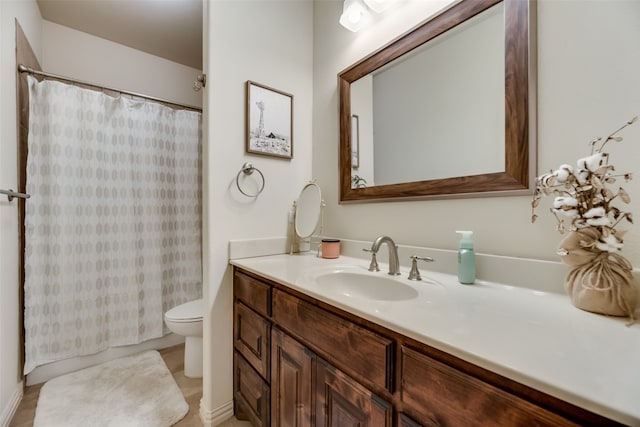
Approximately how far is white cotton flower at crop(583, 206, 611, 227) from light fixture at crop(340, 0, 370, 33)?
1.29 meters

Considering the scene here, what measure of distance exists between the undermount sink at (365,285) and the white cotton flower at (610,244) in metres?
0.48

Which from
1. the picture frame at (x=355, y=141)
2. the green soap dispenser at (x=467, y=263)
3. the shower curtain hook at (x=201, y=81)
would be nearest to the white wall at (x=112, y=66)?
the shower curtain hook at (x=201, y=81)

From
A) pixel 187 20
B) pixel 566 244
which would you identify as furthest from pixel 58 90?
pixel 566 244

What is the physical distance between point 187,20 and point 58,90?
3.14 ft

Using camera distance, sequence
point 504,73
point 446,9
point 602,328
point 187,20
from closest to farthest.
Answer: point 602,328 → point 504,73 → point 446,9 → point 187,20

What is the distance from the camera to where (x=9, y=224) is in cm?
138

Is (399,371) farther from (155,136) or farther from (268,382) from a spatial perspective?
(155,136)

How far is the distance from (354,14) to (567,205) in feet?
4.19

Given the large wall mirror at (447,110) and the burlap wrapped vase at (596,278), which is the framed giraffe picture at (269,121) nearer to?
the large wall mirror at (447,110)

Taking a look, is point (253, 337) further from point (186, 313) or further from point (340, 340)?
point (186, 313)

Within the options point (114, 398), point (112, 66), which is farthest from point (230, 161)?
point (112, 66)

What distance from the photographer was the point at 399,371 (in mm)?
572

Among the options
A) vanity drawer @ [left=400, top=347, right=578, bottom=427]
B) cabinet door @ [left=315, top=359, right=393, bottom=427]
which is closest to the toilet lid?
cabinet door @ [left=315, top=359, right=393, bottom=427]

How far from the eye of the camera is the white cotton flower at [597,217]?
0.61 meters
